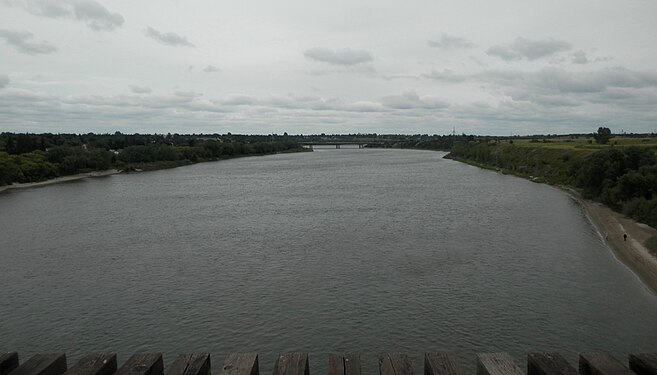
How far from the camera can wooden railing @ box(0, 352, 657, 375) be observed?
432cm

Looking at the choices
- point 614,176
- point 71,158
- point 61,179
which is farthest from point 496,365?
point 71,158

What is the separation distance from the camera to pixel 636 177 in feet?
119

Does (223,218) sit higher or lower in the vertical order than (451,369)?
lower

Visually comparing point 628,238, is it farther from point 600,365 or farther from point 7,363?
point 7,363

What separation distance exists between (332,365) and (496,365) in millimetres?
1376

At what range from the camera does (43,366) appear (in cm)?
443

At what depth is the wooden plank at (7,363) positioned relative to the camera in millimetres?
4469

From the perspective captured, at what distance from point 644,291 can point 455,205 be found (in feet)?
71.0

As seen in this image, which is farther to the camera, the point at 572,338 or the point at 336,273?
the point at 336,273

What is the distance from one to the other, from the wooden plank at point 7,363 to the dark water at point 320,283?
9810 mm

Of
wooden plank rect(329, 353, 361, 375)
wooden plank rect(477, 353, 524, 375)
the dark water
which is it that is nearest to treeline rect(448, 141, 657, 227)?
the dark water

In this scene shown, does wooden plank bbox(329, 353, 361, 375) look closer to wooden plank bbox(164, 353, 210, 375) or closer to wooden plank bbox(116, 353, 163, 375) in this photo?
wooden plank bbox(164, 353, 210, 375)

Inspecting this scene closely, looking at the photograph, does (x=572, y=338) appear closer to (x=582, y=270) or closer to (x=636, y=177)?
(x=582, y=270)

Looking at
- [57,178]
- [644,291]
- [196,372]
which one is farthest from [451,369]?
[57,178]
